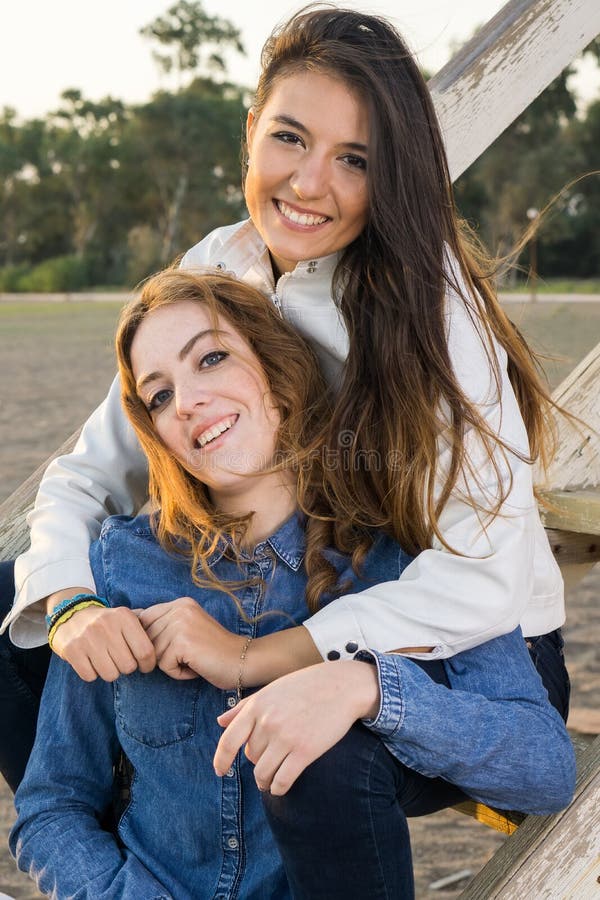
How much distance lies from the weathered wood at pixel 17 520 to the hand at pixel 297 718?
87 cm

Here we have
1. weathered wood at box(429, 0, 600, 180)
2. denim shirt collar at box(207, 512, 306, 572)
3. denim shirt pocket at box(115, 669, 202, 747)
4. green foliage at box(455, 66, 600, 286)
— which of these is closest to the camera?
denim shirt pocket at box(115, 669, 202, 747)

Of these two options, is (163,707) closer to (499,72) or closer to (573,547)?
(573,547)

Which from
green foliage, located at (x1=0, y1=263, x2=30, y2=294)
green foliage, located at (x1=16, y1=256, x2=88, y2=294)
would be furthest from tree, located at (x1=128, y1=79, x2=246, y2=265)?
green foliage, located at (x1=0, y1=263, x2=30, y2=294)

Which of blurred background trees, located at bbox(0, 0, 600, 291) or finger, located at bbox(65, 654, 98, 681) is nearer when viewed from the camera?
finger, located at bbox(65, 654, 98, 681)

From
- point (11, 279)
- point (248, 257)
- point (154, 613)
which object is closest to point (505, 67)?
point (248, 257)

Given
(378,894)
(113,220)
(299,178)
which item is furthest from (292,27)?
(113,220)

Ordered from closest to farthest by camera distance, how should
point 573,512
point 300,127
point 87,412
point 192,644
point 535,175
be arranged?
point 192,644
point 300,127
point 573,512
point 87,412
point 535,175

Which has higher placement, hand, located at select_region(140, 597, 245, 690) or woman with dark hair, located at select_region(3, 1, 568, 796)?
woman with dark hair, located at select_region(3, 1, 568, 796)

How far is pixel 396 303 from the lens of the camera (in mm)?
1934

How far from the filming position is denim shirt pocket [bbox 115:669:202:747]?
180cm

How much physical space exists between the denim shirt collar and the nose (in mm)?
616

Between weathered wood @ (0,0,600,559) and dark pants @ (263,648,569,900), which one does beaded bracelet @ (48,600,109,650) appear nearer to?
weathered wood @ (0,0,600,559)

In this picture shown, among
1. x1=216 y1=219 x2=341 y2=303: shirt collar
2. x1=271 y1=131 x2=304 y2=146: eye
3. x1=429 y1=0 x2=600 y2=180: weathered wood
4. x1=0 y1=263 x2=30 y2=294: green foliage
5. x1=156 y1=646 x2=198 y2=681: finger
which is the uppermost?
x1=429 y1=0 x2=600 y2=180: weathered wood

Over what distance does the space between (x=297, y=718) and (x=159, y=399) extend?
75cm
